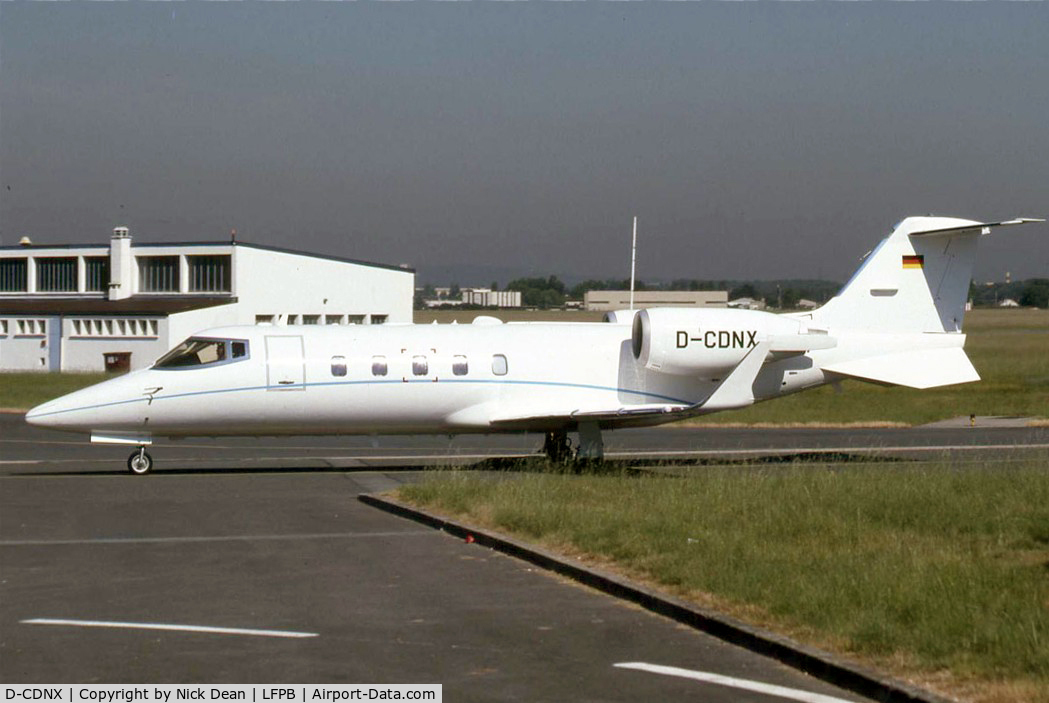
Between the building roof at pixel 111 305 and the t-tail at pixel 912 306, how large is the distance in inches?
1826

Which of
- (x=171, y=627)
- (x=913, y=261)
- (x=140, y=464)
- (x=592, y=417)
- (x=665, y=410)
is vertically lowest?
(x=140, y=464)

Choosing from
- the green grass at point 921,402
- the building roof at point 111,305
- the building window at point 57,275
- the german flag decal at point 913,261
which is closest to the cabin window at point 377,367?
the german flag decal at point 913,261

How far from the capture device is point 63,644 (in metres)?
10.0

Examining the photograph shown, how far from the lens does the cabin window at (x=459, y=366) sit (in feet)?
79.7

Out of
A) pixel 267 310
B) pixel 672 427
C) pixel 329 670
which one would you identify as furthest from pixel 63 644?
pixel 267 310

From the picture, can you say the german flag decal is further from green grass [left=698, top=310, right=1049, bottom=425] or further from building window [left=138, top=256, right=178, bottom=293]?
building window [left=138, top=256, right=178, bottom=293]

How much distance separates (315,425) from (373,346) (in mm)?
1785

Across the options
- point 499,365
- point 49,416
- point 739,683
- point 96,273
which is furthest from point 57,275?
point 739,683

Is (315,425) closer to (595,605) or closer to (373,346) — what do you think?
(373,346)

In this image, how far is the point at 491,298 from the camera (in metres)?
146

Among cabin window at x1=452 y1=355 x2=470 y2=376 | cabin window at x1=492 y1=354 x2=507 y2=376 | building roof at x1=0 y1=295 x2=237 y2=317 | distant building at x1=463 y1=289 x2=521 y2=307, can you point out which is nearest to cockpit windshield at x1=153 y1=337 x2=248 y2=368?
cabin window at x1=452 y1=355 x2=470 y2=376

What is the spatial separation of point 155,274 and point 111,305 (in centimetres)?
→ 385
